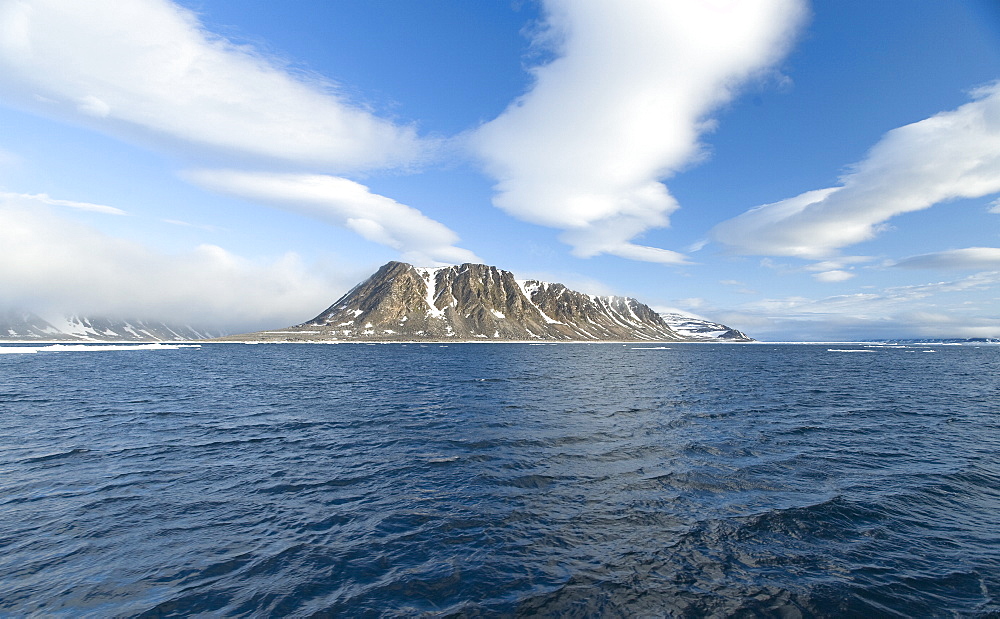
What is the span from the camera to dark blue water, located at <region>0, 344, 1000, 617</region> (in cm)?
1198

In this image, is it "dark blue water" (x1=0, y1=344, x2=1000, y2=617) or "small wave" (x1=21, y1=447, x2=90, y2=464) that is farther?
"small wave" (x1=21, y1=447, x2=90, y2=464)

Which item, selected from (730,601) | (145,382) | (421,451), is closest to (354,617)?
(730,601)

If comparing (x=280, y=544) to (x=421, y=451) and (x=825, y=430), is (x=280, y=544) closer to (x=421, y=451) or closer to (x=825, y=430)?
(x=421, y=451)

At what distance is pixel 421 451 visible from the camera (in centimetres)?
2684

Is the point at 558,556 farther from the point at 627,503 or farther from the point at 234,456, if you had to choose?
the point at 234,456

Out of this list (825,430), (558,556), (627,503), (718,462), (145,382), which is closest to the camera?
(558,556)

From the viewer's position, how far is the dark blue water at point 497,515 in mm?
11984

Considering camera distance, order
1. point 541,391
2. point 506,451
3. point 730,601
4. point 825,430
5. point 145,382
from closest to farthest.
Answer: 1. point 730,601
2. point 506,451
3. point 825,430
4. point 541,391
5. point 145,382

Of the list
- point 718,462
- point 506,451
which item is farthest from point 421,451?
point 718,462

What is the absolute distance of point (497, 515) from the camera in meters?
17.3

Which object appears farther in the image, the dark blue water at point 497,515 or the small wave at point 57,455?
the small wave at point 57,455

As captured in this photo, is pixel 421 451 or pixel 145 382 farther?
pixel 145 382

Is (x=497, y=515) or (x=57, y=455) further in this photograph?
(x=57, y=455)

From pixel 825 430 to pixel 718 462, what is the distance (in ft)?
51.7
